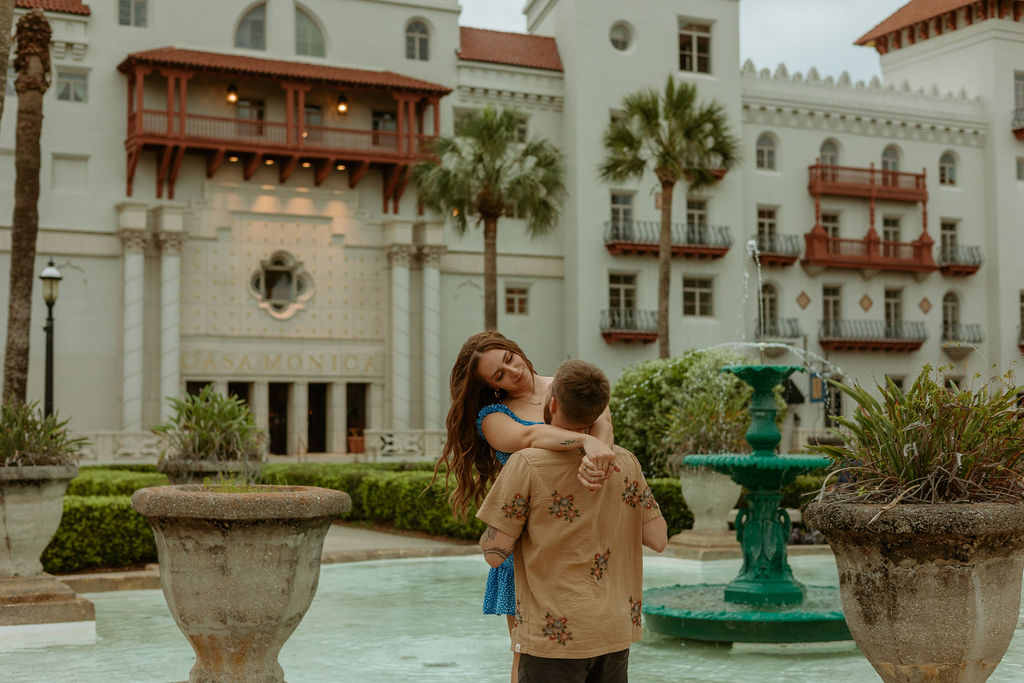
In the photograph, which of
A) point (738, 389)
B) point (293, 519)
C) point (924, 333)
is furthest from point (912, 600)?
point (924, 333)

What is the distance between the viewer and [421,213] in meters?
37.1

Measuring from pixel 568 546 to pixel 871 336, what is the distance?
42.3 meters

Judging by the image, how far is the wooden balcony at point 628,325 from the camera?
130 ft

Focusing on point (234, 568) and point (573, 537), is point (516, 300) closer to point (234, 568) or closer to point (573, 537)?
point (234, 568)

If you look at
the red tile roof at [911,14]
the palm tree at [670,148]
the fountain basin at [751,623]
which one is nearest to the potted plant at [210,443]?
the fountain basin at [751,623]

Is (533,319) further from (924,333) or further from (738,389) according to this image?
(738,389)

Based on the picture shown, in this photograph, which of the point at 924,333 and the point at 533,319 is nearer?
the point at 533,319

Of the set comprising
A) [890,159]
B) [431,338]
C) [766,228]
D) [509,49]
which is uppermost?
[509,49]

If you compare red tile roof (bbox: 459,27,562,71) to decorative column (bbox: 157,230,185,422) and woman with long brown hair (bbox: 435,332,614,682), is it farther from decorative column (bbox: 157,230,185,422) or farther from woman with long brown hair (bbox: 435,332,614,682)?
woman with long brown hair (bbox: 435,332,614,682)

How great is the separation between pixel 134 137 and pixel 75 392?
772cm

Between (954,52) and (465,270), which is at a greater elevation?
(954,52)

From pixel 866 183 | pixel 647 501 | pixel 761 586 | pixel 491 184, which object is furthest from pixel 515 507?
pixel 866 183

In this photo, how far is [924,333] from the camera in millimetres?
45219

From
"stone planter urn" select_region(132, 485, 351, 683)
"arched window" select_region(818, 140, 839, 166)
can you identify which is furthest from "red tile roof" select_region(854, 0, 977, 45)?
"stone planter urn" select_region(132, 485, 351, 683)
